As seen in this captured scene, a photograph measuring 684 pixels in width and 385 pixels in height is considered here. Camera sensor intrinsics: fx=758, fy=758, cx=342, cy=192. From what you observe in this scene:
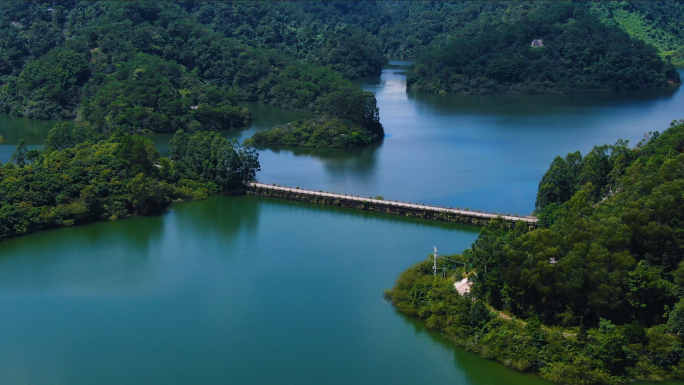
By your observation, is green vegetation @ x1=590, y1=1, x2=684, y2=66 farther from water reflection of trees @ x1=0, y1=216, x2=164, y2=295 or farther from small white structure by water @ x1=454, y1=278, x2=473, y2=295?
small white structure by water @ x1=454, y1=278, x2=473, y2=295

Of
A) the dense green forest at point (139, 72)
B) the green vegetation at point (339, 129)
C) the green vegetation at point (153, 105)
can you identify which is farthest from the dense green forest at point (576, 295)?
the green vegetation at point (153, 105)

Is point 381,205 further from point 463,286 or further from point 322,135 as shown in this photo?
point 322,135

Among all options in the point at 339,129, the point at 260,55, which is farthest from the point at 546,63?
the point at 339,129

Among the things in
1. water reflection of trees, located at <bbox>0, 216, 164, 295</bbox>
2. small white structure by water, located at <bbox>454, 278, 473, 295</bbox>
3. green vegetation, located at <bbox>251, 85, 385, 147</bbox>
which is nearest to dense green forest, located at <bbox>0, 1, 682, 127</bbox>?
green vegetation, located at <bbox>251, 85, 385, 147</bbox>

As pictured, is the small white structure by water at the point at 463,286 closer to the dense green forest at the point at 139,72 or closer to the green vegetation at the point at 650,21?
the dense green forest at the point at 139,72

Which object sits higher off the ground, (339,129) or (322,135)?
(339,129)

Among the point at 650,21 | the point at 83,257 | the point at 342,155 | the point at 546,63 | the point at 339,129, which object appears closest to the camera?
the point at 83,257
